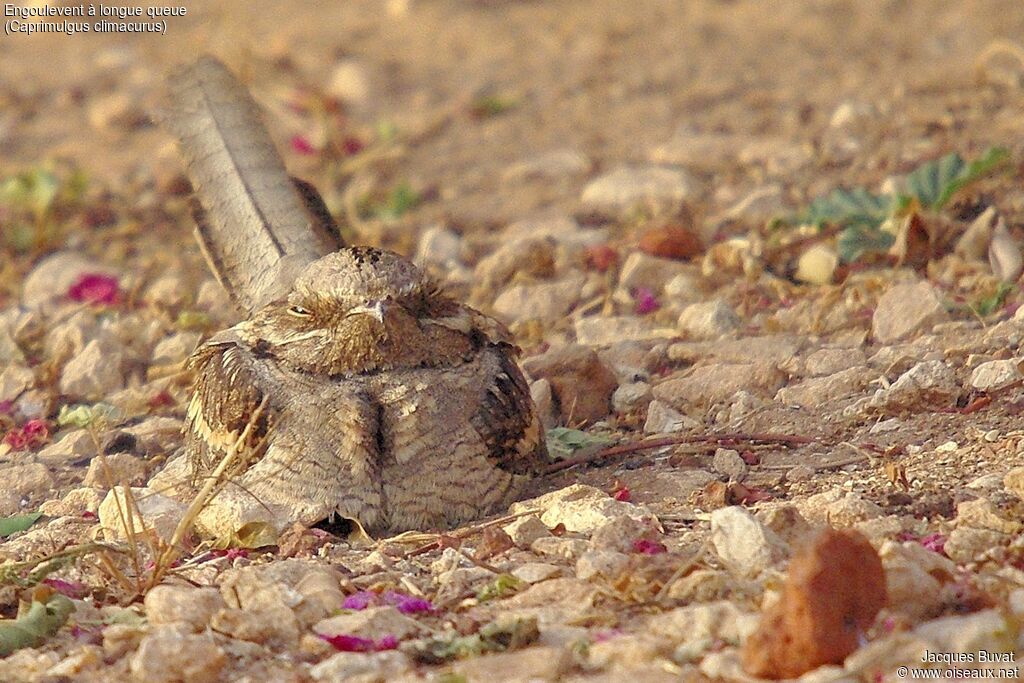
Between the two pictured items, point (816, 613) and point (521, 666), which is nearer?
point (816, 613)

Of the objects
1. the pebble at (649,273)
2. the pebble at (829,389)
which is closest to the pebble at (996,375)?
the pebble at (829,389)

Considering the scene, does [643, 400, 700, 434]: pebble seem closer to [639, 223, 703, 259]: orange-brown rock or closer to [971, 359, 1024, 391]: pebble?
[971, 359, 1024, 391]: pebble

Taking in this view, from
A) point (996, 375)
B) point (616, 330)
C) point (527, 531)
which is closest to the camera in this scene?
point (527, 531)

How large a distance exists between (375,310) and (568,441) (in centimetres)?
103

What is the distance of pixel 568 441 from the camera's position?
4980 mm

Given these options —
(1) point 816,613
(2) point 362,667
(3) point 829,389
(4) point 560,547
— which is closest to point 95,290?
(3) point 829,389

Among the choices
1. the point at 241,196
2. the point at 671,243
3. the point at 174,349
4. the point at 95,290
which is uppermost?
the point at 241,196

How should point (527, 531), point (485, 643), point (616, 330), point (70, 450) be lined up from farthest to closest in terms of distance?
point (616, 330) → point (70, 450) → point (527, 531) → point (485, 643)

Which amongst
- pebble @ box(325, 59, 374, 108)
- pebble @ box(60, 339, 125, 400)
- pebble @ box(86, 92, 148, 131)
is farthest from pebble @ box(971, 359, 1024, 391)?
pebble @ box(86, 92, 148, 131)

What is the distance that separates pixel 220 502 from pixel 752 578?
1.59 meters

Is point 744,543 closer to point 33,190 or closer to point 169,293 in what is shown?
point 169,293

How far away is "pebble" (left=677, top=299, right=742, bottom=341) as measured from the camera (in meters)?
5.73

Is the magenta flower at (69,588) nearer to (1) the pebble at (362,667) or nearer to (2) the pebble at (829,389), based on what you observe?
(1) the pebble at (362,667)

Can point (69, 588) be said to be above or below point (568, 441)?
above
